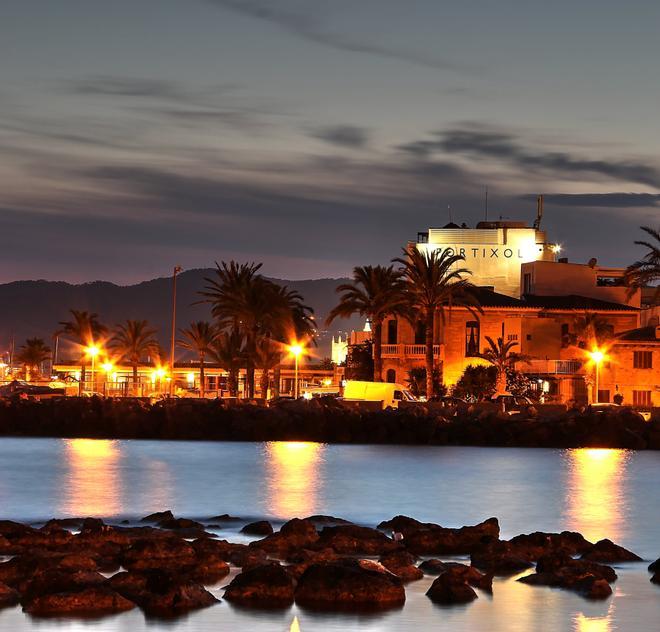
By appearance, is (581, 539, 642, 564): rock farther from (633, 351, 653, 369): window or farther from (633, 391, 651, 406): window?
(633, 391, 651, 406): window

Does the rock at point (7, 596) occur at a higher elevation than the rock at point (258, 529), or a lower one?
lower

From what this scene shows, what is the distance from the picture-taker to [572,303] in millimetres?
84250

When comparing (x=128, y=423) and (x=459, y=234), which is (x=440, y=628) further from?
(x=459, y=234)

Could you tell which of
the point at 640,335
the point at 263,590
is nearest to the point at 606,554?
the point at 263,590

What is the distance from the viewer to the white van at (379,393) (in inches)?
2842

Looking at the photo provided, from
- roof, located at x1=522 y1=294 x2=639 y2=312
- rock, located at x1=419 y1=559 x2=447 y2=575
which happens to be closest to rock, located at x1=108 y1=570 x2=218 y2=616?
rock, located at x1=419 y1=559 x2=447 y2=575

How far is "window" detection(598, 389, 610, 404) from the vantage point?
260ft

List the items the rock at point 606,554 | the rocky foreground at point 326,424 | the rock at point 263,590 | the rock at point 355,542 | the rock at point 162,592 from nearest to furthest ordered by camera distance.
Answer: the rock at point 162,592, the rock at point 263,590, the rock at point 355,542, the rock at point 606,554, the rocky foreground at point 326,424

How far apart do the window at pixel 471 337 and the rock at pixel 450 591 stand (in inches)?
2363

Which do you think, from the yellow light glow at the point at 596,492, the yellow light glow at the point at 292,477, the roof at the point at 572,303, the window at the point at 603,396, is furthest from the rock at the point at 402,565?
the roof at the point at 572,303

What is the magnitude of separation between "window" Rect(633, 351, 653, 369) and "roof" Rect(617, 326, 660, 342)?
28.7 inches

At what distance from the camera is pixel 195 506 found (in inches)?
1471

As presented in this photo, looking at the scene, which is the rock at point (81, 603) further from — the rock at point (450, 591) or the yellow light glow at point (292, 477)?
the yellow light glow at point (292, 477)

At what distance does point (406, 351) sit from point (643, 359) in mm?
13033
